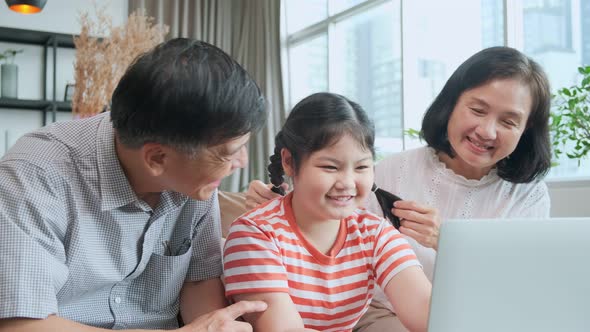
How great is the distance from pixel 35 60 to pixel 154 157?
5.06 meters

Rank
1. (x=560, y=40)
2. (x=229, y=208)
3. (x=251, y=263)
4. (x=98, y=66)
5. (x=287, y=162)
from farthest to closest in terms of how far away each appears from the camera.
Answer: (x=98, y=66) < (x=560, y=40) < (x=229, y=208) < (x=287, y=162) < (x=251, y=263)

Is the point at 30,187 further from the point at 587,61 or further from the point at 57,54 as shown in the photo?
the point at 57,54

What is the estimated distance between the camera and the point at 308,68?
595 cm

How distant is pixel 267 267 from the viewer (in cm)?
130

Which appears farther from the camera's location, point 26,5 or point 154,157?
point 26,5

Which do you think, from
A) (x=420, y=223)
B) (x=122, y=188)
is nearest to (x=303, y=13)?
(x=420, y=223)

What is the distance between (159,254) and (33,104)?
460 centimetres

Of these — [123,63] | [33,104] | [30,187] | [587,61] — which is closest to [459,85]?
[30,187]

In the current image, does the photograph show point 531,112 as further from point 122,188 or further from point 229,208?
point 122,188

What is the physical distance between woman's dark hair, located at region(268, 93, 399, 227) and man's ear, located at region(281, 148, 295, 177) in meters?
0.01

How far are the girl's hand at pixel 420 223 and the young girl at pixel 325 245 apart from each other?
0.15 metres

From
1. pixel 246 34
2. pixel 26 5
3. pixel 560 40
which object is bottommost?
pixel 560 40

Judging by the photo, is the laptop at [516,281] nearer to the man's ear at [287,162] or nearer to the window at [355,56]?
the man's ear at [287,162]

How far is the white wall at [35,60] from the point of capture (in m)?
5.57
